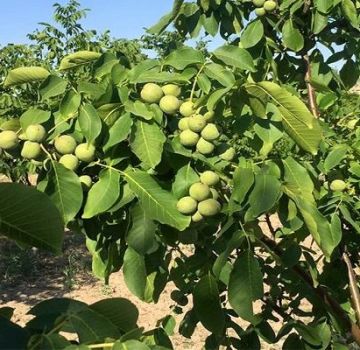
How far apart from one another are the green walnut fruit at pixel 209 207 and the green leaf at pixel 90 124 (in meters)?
0.26

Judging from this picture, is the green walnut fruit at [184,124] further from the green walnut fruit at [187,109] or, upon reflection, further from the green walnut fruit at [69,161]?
the green walnut fruit at [69,161]

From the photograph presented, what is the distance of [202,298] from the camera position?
123 centimetres

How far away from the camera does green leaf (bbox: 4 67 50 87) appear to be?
126 centimetres

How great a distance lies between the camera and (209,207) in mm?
1141

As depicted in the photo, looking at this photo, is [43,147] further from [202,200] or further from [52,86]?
[202,200]

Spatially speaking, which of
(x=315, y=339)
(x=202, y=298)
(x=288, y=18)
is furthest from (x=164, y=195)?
(x=288, y=18)

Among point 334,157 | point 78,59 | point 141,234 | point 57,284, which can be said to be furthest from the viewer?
point 57,284

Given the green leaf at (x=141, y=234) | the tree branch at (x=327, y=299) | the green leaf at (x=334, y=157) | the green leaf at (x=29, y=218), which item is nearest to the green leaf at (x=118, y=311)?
the green leaf at (x=29, y=218)

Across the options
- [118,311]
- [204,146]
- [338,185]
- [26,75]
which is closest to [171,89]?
[204,146]

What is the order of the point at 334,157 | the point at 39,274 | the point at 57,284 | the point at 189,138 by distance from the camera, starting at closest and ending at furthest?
the point at 189,138, the point at 334,157, the point at 57,284, the point at 39,274

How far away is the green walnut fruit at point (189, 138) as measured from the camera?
1.16 meters

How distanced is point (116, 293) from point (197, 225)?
4.14 metres

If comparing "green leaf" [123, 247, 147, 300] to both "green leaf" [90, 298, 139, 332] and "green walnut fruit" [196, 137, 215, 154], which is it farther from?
"green leaf" [90, 298, 139, 332]

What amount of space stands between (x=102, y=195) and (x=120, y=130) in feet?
0.46
